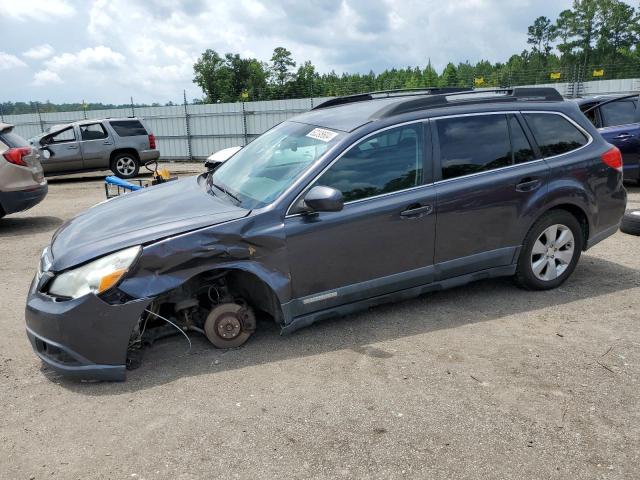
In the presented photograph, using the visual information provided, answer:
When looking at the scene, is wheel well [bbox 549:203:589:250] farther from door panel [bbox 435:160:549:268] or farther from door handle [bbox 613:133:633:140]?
door handle [bbox 613:133:633:140]

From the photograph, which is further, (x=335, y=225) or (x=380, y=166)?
(x=380, y=166)

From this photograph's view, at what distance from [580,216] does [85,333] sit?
4.27m

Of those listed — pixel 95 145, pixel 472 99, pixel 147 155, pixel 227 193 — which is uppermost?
pixel 472 99

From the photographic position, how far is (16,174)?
8391 mm

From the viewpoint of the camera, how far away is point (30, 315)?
3617 mm

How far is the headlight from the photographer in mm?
3430

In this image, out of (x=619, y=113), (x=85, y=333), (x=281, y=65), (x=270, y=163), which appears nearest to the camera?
(x=85, y=333)

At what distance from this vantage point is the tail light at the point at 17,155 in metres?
8.28

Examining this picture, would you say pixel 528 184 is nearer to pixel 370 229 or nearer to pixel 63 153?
pixel 370 229

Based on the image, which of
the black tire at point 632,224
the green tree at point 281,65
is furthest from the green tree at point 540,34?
the black tire at point 632,224

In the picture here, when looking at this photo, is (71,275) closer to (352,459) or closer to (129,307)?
(129,307)

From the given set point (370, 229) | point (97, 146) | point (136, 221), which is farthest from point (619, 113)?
point (97, 146)

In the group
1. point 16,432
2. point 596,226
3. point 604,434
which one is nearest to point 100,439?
point 16,432

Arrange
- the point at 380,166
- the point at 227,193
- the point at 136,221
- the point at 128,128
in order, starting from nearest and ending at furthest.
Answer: the point at 136,221, the point at 380,166, the point at 227,193, the point at 128,128
